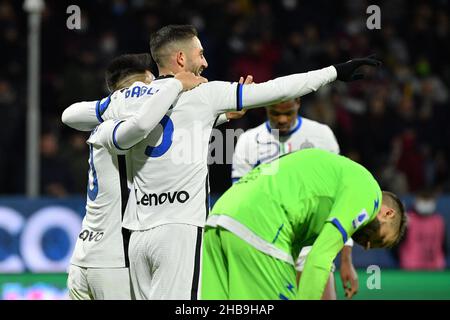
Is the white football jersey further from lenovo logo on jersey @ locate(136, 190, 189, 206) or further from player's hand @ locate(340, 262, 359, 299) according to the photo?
player's hand @ locate(340, 262, 359, 299)

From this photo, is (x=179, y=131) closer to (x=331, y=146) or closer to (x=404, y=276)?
(x=331, y=146)

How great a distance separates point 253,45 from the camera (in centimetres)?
1441

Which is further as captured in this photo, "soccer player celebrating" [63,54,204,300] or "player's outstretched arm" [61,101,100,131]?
"player's outstretched arm" [61,101,100,131]

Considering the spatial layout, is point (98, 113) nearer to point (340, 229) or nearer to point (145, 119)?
point (145, 119)

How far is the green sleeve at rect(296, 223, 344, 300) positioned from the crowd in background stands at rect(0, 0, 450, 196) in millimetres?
8659

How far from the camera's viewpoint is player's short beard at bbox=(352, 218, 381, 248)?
182 inches

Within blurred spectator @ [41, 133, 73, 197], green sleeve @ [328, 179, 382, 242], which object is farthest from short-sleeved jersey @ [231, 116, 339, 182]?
blurred spectator @ [41, 133, 73, 197]

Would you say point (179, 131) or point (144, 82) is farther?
point (144, 82)

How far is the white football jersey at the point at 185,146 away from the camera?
18.1 ft

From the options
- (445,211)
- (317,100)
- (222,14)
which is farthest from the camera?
(222,14)

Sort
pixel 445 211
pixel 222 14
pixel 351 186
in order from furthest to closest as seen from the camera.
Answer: pixel 222 14
pixel 445 211
pixel 351 186

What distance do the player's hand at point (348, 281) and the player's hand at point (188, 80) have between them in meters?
1.37

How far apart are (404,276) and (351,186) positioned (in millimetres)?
7617
